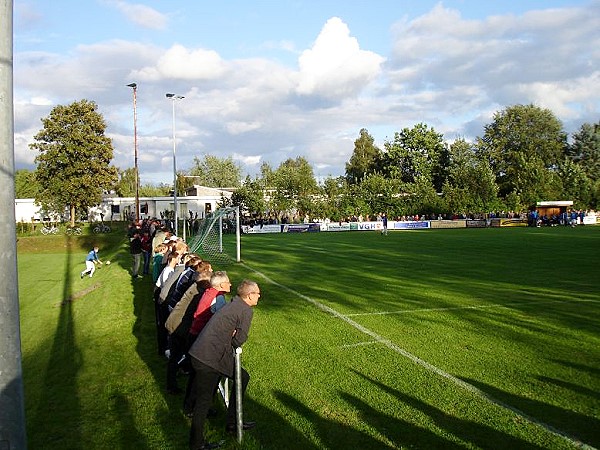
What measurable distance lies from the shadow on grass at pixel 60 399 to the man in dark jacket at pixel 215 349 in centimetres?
158

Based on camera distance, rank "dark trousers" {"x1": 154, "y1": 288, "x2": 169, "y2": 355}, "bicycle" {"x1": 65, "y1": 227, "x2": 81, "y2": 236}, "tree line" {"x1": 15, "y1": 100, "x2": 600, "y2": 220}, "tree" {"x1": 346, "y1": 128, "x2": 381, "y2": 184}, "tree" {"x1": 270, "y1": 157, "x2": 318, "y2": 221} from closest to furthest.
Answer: "dark trousers" {"x1": 154, "y1": 288, "x2": 169, "y2": 355}, "bicycle" {"x1": 65, "y1": 227, "x2": 81, "y2": 236}, "tree line" {"x1": 15, "y1": 100, "x2": 600, "y2": 220}, "tree" {"x1": 270, "y1": 157, "x2": 318, "y2": 221}, "tree" {"x1": 346, "y1": 128, "x2": 381, "y2": 184}

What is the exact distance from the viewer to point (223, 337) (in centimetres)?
524

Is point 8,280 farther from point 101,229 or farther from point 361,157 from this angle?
point 361,157

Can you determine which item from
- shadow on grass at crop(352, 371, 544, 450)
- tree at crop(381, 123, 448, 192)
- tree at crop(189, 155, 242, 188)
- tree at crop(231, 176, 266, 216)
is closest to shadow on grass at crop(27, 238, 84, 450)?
shadow on grass at crop(352, 371, 544, 450)

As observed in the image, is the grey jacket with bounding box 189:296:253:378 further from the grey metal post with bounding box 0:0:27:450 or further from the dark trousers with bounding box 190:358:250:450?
the grey metal post with bounding box 0:0:27:450

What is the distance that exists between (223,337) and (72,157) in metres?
56.4

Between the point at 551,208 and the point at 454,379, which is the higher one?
the point at 551,208

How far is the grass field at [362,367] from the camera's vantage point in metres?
5.69

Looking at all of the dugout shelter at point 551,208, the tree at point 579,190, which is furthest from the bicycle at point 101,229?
the tree at point 579,190

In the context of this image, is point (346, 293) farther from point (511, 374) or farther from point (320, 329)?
point (511, 374)

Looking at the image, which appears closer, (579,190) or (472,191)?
(472,191)

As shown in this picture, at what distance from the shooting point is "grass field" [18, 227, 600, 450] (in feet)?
18.7

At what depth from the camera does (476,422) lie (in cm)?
570

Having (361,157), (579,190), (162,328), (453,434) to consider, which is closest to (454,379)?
(453,434)
